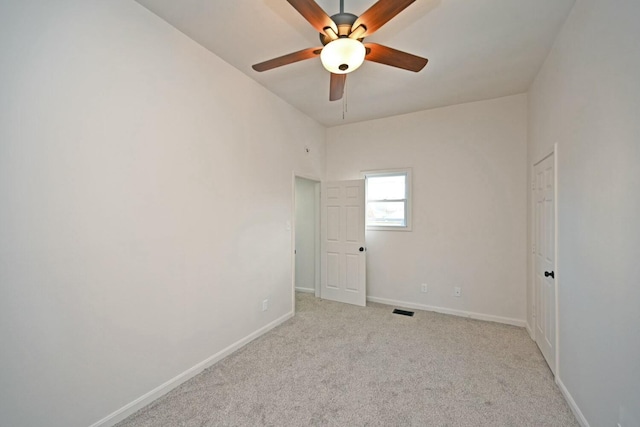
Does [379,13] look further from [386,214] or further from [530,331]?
[530,331]

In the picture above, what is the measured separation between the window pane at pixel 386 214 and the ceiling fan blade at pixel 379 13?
289 cm

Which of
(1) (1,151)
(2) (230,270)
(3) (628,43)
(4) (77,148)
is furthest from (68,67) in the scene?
(3) (628,43)

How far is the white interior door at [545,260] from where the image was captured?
7.93 feet

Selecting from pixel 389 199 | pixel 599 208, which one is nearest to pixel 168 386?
Result: pixel 599 208

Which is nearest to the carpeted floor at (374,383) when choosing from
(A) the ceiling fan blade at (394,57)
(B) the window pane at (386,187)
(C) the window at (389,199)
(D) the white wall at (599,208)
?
(D) the white wall at (599,208)

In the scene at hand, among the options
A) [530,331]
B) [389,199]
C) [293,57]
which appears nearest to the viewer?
[293,57]

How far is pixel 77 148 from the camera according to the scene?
1.66 meters

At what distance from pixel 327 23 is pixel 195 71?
4.67ft

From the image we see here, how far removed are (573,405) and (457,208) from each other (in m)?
2.35

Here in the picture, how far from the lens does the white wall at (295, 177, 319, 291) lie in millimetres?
4852

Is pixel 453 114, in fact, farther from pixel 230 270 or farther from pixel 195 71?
pixel 230 270

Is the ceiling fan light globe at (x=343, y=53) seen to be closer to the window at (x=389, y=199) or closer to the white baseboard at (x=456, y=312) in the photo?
the window at (x=389, y=199)

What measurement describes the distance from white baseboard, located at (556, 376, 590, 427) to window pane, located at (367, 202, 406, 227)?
241 cm

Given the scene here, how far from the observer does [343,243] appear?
432cm
